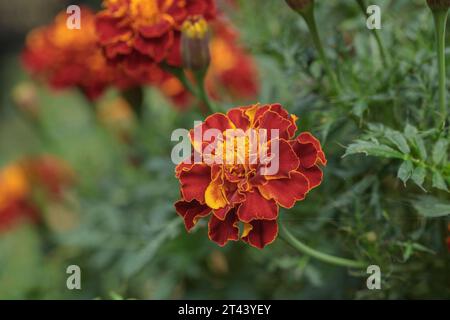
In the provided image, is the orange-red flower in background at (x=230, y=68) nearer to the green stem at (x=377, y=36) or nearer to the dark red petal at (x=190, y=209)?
the green stem at (x=377, y=36)

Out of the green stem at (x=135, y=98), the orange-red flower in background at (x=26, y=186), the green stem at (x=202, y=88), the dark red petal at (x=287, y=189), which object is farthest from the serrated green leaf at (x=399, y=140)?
the orange-red flower in background at (x=26, y=186)

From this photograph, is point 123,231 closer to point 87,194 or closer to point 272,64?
point 87,194

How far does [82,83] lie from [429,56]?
2.08 ft

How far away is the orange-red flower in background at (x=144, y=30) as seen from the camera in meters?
0.94

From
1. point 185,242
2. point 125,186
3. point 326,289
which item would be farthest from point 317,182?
point 125,186

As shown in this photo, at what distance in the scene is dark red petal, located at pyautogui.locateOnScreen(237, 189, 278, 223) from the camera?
729mm

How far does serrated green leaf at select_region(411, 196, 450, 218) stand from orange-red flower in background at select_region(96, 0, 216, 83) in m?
0.35

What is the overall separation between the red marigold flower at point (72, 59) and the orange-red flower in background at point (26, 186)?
26cm

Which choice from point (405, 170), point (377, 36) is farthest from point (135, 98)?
point (405, 170)

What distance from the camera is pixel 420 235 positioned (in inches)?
35.5

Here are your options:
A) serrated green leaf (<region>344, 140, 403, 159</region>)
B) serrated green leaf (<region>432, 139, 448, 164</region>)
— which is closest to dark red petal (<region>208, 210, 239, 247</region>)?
serrated green leaf (<region>344, 140, 403, 159</region>)

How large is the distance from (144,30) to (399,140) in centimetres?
35

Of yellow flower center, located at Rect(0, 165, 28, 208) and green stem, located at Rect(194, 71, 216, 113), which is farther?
yellow flower center, located at Rect(0, 165, 28, 208)

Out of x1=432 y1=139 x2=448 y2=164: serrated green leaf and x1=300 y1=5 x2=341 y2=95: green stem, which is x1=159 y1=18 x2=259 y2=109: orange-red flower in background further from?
x1=432 y1=139 x2=448 y2=164: serrated green leaf
